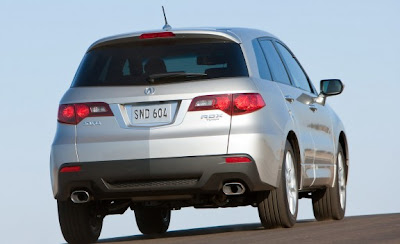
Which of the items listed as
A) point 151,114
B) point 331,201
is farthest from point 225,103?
point 331,201

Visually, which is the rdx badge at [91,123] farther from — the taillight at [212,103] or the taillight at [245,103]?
the taillight at [245,103]

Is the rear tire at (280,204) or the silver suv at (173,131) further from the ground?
the silver suv at (173,131)

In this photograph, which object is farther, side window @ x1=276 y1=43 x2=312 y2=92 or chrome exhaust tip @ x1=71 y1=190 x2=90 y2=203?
side window @ x1=276 y1=43 x2=312 y2=92

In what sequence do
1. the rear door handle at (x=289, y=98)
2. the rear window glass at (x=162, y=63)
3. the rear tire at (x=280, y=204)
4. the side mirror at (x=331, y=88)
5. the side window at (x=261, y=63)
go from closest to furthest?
1. the rear window glass at (x=162, y=63)
2. the rear tire at (x=280, y=204)
3. the side window at (x=261, y=63)
4. the rear door handle at (x=289, y=98)
5. the side mirror at (x=331, y=88)

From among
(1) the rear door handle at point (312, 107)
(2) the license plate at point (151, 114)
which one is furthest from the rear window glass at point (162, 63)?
(1) the rear door handle at point (312, 107)

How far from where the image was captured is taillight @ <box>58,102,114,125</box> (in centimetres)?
1112

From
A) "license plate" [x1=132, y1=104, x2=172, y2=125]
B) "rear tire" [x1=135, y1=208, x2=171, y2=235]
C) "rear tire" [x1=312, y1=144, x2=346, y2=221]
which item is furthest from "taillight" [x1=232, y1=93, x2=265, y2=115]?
"rear tire" [x1=135, y1=208, x2=171, y2=235]

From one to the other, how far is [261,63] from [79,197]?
2197 mm

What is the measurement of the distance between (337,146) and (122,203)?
3.58 m

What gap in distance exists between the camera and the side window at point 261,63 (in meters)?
11.8

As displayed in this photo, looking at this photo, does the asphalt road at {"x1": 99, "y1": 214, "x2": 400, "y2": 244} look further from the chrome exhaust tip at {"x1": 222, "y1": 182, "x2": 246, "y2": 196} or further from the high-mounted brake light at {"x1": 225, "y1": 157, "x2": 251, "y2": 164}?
the high-mounted brake light at {"x1": 225, "y1": 157, "x2": 251, "y2": 164}

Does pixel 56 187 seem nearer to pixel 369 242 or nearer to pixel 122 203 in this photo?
pixel 122 203

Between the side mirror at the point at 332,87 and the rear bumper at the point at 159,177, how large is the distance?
11.2 ft

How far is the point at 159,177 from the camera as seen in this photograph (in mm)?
10906
